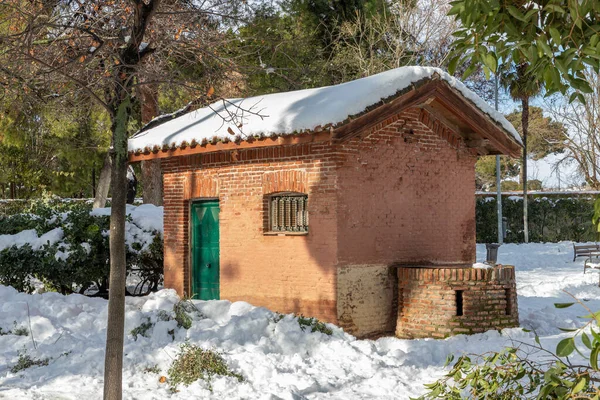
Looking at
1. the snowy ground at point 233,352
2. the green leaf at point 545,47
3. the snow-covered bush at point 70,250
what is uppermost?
the green leaf at point 545,47

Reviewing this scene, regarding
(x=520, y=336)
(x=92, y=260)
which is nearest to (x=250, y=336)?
(x=520, y=336)

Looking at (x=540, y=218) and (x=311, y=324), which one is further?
(x=540, y=218)

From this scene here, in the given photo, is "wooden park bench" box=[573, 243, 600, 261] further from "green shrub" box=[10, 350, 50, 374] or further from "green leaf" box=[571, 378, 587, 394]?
"green leaf" box=[571, 378, 587, 394]

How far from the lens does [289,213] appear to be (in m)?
11.0

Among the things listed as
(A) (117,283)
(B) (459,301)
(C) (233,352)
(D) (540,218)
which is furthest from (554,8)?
(D) (540,218)

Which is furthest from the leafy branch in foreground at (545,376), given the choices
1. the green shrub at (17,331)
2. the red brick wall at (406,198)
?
the green shrub at (17,331)

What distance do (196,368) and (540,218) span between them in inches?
1043

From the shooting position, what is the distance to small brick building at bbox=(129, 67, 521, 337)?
402 inches

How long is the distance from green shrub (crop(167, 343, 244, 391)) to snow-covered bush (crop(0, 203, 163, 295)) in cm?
547

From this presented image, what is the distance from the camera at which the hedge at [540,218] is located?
30281 mm

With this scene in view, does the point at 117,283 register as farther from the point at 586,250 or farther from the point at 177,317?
the point at 586,250

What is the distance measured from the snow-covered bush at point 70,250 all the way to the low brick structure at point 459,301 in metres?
5.71

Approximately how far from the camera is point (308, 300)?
10.5 meters

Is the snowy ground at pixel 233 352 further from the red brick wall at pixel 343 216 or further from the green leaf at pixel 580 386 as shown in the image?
the green leaf at pixel 580 386
